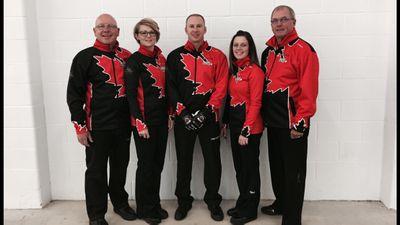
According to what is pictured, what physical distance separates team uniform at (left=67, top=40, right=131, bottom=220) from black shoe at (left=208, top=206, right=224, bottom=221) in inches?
32.7

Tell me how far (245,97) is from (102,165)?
3.77 ft

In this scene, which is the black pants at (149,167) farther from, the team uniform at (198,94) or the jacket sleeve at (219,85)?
the jacket sleeve at (219,85)

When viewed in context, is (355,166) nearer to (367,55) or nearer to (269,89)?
(367,55)

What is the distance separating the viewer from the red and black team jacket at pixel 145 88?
7.83ft

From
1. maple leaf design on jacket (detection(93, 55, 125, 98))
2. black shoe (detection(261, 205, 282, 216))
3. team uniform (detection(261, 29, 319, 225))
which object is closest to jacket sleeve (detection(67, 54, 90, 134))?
maple leaf design on jacket (detection(93, 55, 125, 98))

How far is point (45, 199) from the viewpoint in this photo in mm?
2988

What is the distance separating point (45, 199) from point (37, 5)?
1661mm

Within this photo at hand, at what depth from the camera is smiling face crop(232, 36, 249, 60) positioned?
7.95ft

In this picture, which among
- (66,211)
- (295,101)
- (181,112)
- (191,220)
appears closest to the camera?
(295,101)

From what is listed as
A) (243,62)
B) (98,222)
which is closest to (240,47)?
(243,62)

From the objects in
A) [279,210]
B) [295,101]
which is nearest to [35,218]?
[279,210]

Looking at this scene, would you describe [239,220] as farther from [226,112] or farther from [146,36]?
[146,36]

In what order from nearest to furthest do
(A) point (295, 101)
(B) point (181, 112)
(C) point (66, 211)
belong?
(A) point (295, 101) < (B) point (181, 112) < (C) point (66, 211)

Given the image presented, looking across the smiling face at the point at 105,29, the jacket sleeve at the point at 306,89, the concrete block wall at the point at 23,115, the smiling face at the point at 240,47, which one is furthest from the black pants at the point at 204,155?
the concrete block wall at the point at 23,115
